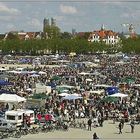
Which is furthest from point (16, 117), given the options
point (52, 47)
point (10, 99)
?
point (52, 47)

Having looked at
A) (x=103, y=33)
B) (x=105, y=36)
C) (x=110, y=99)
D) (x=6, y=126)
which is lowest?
(x=6, y=126)

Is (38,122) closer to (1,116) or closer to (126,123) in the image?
(1,116)

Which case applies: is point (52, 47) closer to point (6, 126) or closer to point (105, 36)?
point (105, 36)

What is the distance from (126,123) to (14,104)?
6260 millimetres

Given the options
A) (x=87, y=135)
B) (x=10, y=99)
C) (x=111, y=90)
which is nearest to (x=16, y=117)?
(x=87, y=135)

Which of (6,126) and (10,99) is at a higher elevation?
(10,99)

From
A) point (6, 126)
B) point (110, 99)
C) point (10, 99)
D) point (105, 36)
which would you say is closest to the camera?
point (6, 126)

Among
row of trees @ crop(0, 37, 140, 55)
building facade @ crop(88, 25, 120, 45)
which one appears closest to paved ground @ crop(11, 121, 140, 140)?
row of trees @ crop(0, 37, 140, 55)

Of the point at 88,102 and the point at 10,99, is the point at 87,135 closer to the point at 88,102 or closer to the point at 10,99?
the point at 10,99

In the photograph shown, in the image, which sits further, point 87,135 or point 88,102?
point 88,102

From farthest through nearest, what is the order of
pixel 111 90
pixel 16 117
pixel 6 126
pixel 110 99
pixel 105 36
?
pixel 105 36, pixel 111 90, pixel 110 99, pixel 16 117, pixel 6 126

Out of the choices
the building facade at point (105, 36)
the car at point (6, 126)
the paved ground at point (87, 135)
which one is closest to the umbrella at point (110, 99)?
the paved ground at point (87, 135)

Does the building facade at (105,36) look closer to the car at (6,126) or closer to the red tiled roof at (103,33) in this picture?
the red tiled roof at (103,33)

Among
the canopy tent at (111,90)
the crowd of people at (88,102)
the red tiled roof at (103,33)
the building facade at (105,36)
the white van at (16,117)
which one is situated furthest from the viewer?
the red tiled roof at (103,33)
